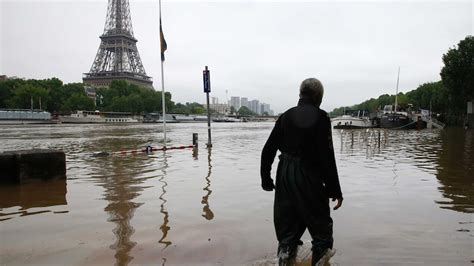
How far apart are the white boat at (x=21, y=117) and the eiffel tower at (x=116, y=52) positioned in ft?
170

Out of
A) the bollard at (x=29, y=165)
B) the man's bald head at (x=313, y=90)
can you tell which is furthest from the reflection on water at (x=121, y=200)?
the man's bald head at (x=313, y=90)

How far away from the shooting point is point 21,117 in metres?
78.9

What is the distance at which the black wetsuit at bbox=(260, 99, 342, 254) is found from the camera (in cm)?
344

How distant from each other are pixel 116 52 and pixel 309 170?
5462 inches

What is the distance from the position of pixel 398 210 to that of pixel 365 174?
4036 mm

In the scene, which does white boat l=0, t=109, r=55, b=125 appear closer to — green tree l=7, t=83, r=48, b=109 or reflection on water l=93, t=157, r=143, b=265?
A: green tree l=7, t=83, r=48, b=109

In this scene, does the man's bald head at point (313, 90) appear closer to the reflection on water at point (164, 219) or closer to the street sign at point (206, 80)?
the reflection on water at point (164, 219)

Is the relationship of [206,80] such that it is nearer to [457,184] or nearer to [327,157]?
[457,184]

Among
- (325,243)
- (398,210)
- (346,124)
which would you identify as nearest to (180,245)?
(325,243)

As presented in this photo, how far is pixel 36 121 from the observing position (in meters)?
80.6

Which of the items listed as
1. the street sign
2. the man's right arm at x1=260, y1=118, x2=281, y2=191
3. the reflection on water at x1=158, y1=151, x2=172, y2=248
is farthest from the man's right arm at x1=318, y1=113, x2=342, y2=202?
the street sign

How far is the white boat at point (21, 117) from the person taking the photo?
76.2m

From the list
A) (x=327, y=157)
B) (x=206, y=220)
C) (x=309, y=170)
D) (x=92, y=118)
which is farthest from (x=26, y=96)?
(x=327, y=157)

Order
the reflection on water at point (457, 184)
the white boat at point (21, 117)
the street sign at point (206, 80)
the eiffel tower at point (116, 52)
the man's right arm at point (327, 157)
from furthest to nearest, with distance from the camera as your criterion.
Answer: the eiffel tower at point (116, 52) → the white boat at point (21, 117) → the street sign at point (206, 80) → the reflection on water at point (457, 184) → the man's right arm at point (327, 157)
